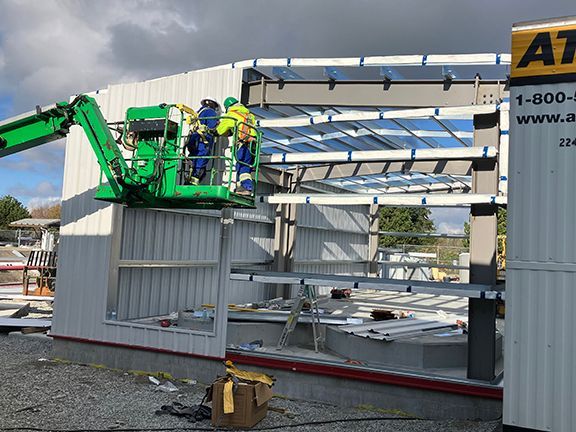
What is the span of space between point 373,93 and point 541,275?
5.21 meters

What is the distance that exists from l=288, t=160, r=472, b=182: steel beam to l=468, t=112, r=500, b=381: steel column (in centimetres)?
108

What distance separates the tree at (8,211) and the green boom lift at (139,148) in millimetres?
58246

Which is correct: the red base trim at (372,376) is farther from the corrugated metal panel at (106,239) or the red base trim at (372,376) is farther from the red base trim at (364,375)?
the corrugated metal panel at (106,239)

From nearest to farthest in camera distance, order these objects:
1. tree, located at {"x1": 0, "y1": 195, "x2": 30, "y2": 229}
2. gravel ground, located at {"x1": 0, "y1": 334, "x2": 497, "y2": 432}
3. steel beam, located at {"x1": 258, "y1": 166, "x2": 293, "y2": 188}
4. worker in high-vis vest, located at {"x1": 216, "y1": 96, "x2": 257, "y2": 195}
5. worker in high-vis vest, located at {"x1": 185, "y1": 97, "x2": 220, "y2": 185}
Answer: gravel ground, located at {"x1": 0, "y1": 334, "x2": 497, "y2": 432}, worker in high-vis vest, located at {"x1": 216, "y1": 96, "x2": 257, "y2": 195}, worker in high-vis vest, located at {"x1": 185, "y1": 97, "x2": 220, "y2": 185}, steel beam, located at {"x1": 258, "y1": 166, "x2": 293, "y2": 188}, tree, located at {"x1": 0, "y1": 195, "x2": 30, "y2": 229}

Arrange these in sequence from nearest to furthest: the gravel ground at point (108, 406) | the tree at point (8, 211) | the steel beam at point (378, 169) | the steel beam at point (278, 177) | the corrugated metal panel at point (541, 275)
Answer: the corrugated metal panel at point (541, 275) → the gravel ground at point (108, 406) → the steel beam at point (378, 169) → the steel beam at point (278, 177) → the tree at point (8, 211)

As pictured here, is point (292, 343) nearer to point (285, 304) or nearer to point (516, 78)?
point (285, 304)

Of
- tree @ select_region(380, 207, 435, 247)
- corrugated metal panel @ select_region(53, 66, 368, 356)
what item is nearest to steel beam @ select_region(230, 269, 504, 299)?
corrugated metal panel @ select_region(53, 66, 368, 356)

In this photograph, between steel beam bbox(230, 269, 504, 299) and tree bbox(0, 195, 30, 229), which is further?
tree bbox(0, 195, 30, 229)

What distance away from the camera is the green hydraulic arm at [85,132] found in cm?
823

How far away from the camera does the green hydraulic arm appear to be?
27.0 ft

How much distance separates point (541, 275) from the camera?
4.53 m

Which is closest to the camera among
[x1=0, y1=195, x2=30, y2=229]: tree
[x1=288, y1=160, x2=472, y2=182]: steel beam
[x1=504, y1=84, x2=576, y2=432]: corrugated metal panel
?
[x1=504, y1=84, x2=576, y2=432]: corrugated metal panel

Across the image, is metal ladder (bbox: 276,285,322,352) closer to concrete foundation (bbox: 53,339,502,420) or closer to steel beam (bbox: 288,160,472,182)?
concrete foundation (bbox: 53,339,502,420)

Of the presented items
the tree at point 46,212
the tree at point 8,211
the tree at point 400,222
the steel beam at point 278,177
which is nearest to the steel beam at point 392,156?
the steel beam at point 278,177
